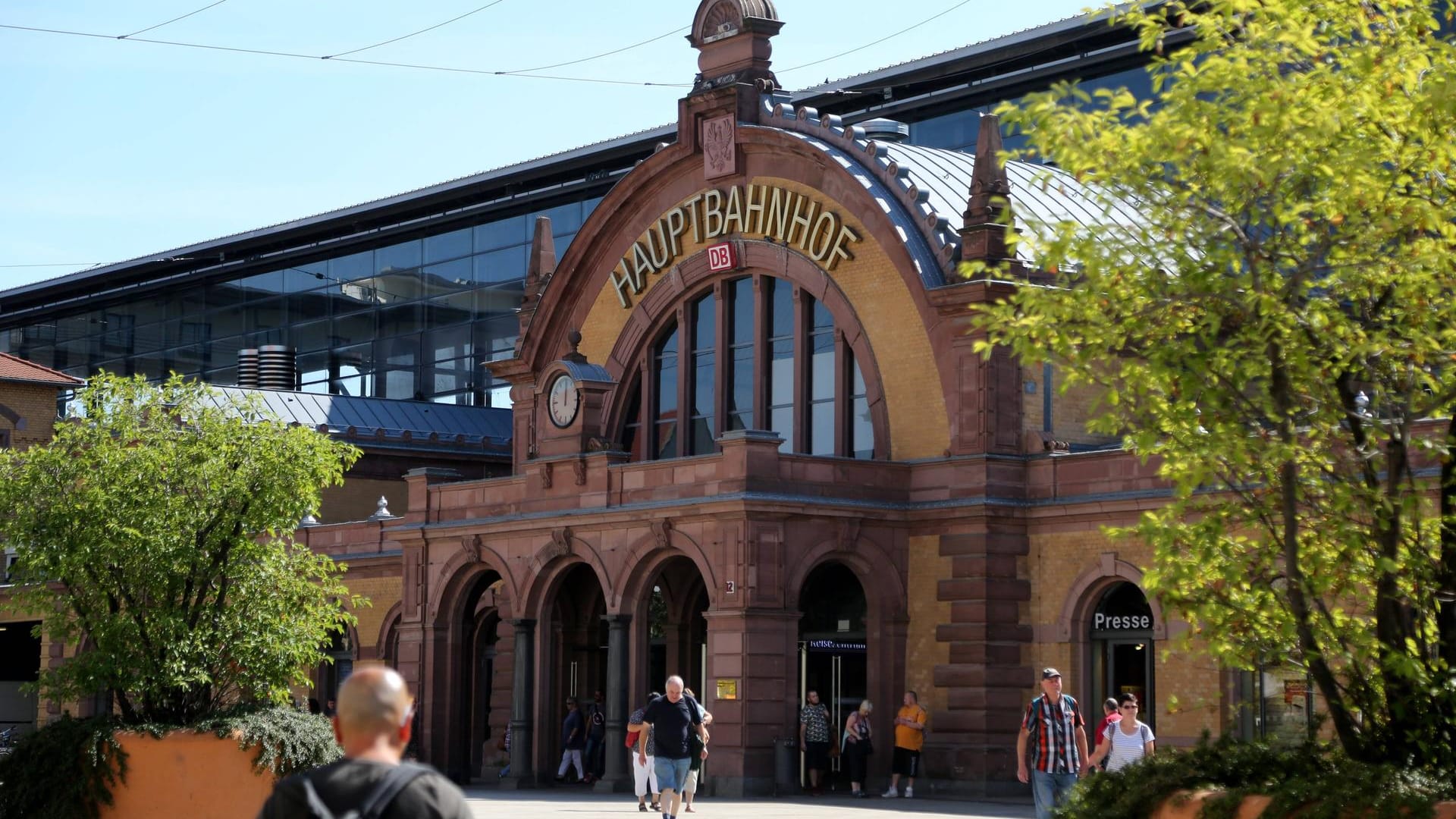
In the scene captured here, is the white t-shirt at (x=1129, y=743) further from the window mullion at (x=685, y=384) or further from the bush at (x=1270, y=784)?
the window mullion at (x=685, y=384)

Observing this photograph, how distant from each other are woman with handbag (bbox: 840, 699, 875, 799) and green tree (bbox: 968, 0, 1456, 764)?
1992 cm

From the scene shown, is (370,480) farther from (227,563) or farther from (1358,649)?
(1358,649)

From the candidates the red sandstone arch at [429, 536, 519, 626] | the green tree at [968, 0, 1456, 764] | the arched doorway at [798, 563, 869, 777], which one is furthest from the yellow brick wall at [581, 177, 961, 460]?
the green tree at [968, 0, 1456, 764]

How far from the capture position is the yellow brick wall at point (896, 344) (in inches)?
1439

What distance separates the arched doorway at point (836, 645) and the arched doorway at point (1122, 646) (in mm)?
4018

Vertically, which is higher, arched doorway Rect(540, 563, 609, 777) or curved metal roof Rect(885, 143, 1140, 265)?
curved metal roof Rect(885, 143, 1140, 265)

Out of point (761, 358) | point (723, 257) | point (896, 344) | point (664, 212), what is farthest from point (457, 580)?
point (896, 344)

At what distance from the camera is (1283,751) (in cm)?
1495

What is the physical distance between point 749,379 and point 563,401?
11.9ft

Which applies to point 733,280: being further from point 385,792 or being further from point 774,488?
point 385,792

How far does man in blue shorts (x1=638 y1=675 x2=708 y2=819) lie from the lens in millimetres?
25047

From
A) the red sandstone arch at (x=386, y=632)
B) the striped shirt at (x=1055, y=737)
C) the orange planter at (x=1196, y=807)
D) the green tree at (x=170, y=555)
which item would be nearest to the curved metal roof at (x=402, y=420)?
the red sandstone arch at (x=386, y=632)

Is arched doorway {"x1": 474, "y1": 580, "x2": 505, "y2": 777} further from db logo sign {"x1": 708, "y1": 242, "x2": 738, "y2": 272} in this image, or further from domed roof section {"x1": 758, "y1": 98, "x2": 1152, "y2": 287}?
domed roof section {"x1": 758, "y1": 98, "x2": 1152, "y2": 287}

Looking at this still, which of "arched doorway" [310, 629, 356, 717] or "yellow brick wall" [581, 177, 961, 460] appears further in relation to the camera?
"arched doorway" [310, 629, 356, 717]
